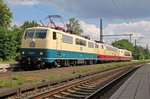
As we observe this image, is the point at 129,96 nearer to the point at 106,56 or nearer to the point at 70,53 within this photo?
the point at 70,53

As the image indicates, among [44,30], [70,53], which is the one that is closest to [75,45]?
[70,53]

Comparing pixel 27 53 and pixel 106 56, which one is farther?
pixel 106 56

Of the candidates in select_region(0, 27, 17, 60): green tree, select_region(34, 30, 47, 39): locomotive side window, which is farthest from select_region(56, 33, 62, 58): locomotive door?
select_region(0, 27, 17, 60): green tree

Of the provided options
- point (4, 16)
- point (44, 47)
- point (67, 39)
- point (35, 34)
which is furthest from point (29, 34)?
point (4, 16)

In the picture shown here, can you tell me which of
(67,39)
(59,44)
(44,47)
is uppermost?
(67,39)

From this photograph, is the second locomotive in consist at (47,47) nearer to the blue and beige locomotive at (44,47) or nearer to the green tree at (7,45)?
the blue and beige locomotive at (44,47)

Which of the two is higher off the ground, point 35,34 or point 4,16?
point 4,16

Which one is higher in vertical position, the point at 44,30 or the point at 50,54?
the point at 44,30

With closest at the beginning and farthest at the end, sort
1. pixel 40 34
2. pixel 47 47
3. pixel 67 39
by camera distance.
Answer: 1. pixel 47 47
2. pixel 40 34
3. pixel 67 39

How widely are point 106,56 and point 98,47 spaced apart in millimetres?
8439

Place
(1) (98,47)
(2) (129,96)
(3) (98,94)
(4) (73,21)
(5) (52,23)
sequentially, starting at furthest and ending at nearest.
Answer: (4) (73,21), (1) (98,47), (5) (52,23), (3) (98,94), (2) (129,96)

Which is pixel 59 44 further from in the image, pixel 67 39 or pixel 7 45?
pixel 7 45

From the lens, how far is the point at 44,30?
30203 mm

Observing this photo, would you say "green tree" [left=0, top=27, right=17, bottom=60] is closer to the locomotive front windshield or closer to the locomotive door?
the locomotive door
